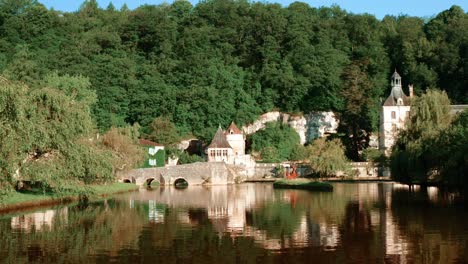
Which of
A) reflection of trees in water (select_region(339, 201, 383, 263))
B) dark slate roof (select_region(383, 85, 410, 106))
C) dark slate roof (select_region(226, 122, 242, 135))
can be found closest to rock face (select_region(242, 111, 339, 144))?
dark slate roof (select_region(226, 122, 242, 135))

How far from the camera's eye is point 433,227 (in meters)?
26.2

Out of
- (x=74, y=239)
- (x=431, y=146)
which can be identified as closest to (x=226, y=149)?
(x=431, y=146)

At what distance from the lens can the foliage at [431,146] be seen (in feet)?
129

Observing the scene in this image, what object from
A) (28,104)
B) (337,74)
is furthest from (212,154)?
(28,104)

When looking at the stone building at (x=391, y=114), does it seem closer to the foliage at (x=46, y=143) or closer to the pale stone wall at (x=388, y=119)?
the pale stone wall at (x=388, y=119)

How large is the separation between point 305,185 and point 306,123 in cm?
3338

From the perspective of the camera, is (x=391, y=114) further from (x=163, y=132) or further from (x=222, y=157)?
(x=163, y=132)

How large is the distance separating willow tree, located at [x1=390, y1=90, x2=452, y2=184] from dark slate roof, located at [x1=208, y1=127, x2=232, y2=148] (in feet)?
88.3

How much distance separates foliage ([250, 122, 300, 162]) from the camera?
3187 inches

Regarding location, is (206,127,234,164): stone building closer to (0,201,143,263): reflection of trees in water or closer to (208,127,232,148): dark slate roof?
(208,127,232,148): dark slate roof

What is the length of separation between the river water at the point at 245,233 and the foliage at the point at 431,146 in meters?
2.22

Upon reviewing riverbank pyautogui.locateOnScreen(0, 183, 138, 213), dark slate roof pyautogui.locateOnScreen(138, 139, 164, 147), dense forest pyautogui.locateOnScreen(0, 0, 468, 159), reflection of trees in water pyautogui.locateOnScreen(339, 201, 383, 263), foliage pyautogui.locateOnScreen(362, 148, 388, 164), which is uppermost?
dense forest pyautogui.locateOnScreen(0, 0, 468, 159)

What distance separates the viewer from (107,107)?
81938mm

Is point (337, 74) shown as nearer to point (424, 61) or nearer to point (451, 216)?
point (424, 61)
